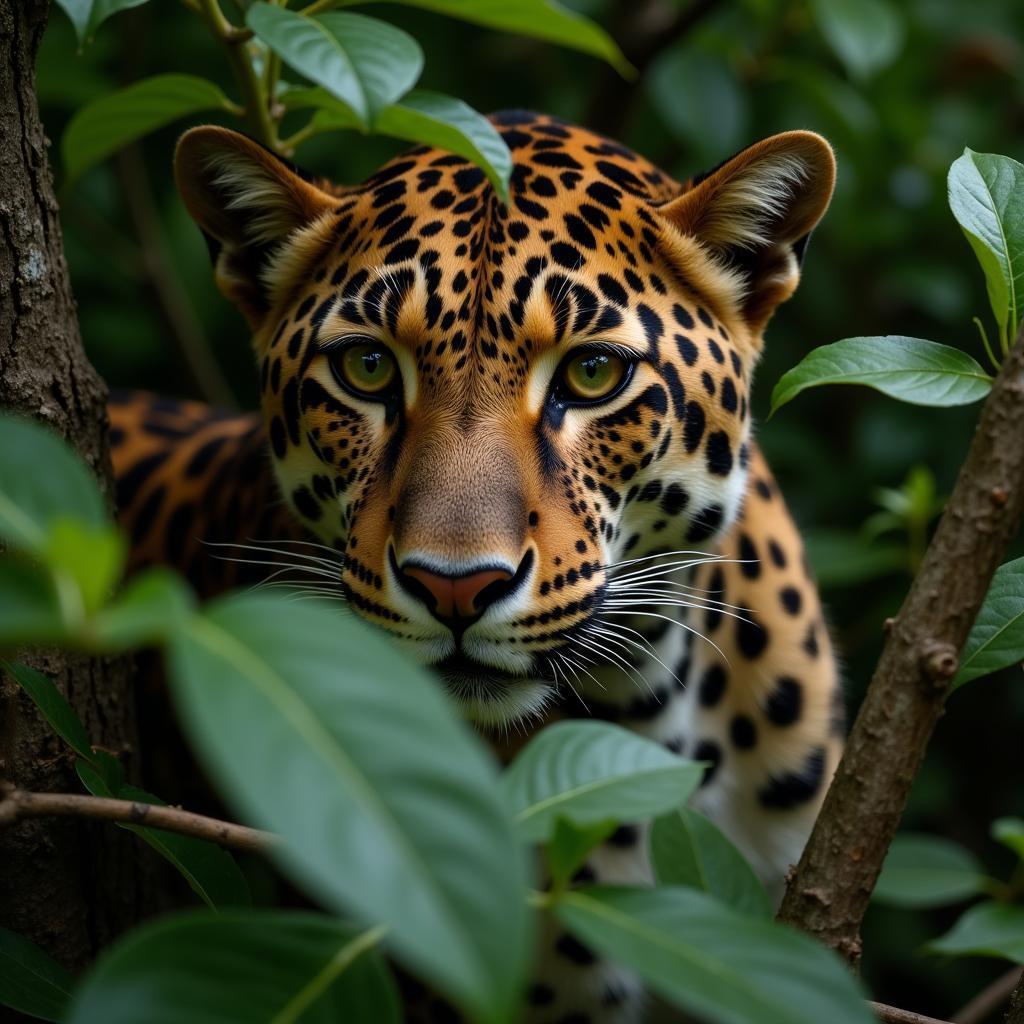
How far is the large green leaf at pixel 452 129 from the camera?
1861mm

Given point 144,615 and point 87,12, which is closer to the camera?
point 144,615

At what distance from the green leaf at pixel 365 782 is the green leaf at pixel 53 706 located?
0.80 metres

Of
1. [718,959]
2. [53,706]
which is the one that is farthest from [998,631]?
[53,706]

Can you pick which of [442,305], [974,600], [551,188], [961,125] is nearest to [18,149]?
[442,305]

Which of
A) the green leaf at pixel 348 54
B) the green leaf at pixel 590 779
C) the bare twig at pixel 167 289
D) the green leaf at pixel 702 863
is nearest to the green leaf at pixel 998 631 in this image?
the green leaf at pixel 702 863

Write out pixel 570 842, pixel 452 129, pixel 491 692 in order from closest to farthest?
pixel 570 842 < pixel 452 129 < pixel 491 692

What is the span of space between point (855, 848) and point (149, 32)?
164 inches

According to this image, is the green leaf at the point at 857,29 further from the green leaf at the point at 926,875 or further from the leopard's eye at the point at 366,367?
the green leaf at the point at 926,875

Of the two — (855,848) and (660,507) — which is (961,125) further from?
(855,848)

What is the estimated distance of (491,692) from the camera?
223 centimetres

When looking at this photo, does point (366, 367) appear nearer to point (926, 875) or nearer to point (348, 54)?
point (348, 54)

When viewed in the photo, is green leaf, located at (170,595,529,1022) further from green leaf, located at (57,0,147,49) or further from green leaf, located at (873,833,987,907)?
green leaf, located at (873,833,987,907)

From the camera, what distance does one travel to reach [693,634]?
2842mm

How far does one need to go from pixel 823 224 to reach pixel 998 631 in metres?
3.76
